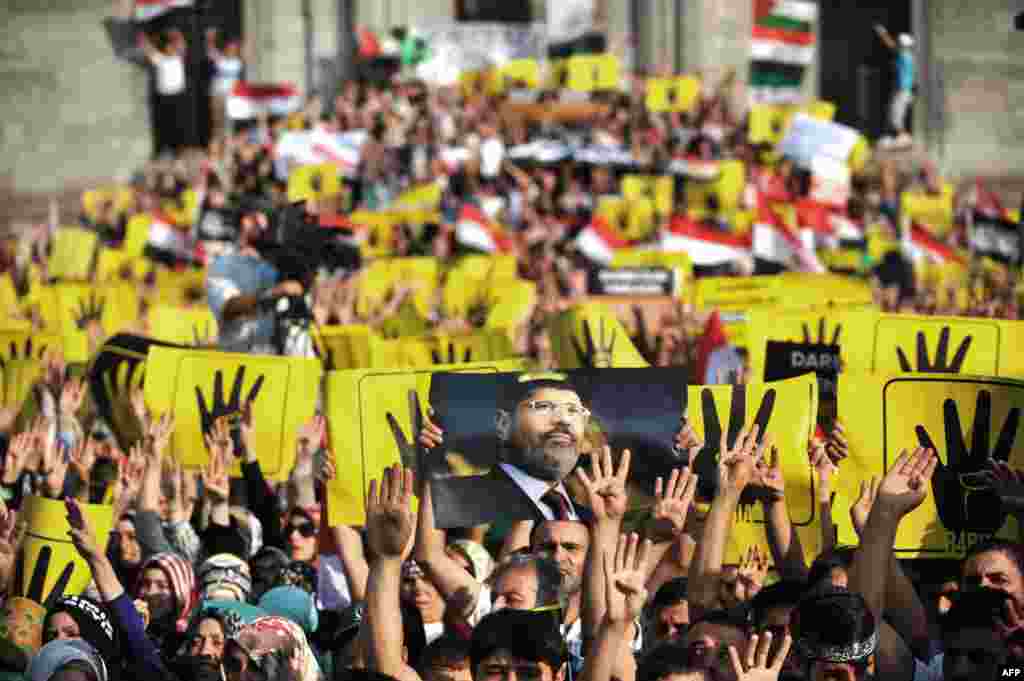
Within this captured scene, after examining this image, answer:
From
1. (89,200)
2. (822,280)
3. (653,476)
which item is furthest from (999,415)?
(89,200)

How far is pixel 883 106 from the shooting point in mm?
41625

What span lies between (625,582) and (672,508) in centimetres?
106

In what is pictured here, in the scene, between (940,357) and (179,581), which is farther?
(940,357)

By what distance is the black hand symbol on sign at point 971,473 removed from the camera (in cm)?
743

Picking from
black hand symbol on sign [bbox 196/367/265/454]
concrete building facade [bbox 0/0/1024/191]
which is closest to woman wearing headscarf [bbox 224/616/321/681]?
black hand symbol on sign [bbox 196/367/265/454]

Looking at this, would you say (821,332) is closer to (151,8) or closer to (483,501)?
(483,501)

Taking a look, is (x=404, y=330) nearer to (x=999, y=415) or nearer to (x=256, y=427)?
(x=256, y=427)

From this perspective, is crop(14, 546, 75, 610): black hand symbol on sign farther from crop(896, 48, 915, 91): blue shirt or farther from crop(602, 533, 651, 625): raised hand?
crop(896, 48, 915, 91): blue shirt

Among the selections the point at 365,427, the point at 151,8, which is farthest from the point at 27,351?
the point at 151,8

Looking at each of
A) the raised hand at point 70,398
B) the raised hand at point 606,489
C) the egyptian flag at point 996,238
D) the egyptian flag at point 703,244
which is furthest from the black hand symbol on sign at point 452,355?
the egyptian flag at point 996,238

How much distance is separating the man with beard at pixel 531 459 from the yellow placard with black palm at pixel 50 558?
1.46 meters

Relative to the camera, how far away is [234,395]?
9.80 m

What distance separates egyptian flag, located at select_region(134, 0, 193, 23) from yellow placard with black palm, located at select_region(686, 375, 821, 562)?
24859mm

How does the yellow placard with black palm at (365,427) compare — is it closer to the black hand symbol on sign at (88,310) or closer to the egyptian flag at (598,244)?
the black hand symbol on sign at (88,310)
